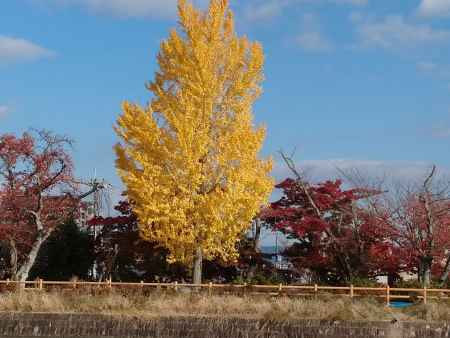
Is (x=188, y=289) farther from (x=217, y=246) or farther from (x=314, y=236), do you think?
(x=314, y=236)

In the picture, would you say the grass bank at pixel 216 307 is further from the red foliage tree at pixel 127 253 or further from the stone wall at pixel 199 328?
the red foliage tree at pixel 127 253

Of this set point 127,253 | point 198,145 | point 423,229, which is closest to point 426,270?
point 423,229

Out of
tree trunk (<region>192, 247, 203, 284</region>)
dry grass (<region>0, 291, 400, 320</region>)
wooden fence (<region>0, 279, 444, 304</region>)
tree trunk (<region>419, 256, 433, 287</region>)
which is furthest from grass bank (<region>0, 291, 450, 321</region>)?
tree trunk (<region>419, 256, 433, 287</region>)

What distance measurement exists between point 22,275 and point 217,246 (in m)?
6.49

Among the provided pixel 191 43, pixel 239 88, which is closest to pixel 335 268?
pixel 239 88

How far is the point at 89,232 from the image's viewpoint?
26484 millimetres

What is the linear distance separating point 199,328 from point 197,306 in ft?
3.63

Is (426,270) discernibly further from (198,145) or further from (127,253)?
(127,253)

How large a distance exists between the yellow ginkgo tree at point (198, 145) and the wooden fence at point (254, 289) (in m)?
1.24

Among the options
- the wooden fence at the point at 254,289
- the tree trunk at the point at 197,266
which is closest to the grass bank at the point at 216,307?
the wooden fence at the point at 254,289

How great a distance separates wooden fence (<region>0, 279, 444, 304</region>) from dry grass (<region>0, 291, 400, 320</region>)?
A: 166cm

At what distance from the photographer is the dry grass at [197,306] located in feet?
49.0

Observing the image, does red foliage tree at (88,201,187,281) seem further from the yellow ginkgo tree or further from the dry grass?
the dry grass

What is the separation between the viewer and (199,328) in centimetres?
1447
